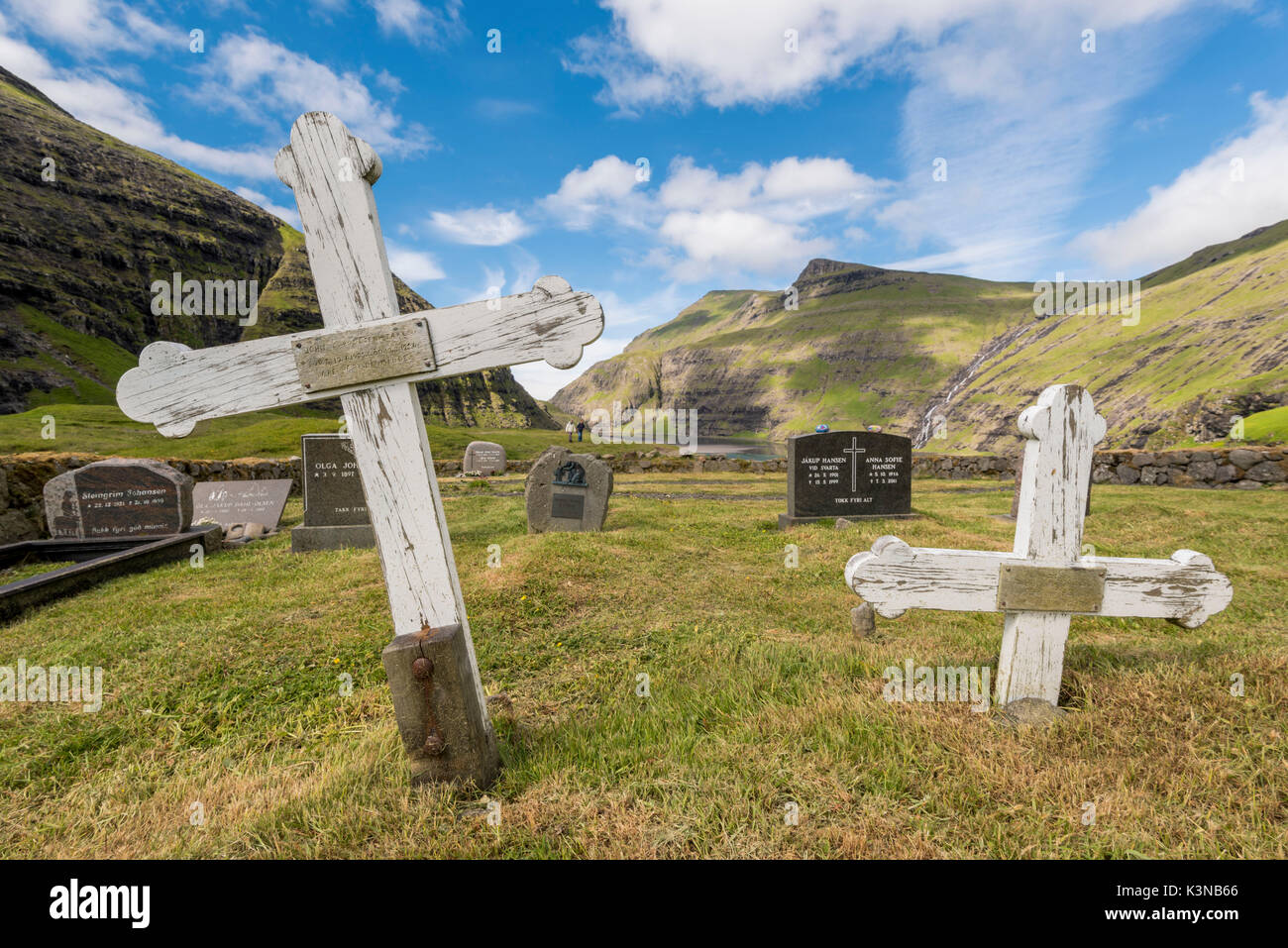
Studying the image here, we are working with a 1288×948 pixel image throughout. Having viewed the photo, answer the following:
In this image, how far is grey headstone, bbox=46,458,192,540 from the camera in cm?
855

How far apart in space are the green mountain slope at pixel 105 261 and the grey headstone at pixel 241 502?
42.7m

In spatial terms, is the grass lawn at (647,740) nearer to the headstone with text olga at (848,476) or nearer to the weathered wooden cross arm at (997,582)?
the weathered wooden cross arm at (997,582)

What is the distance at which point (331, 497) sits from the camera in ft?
30.0

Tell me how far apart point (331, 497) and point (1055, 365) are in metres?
115

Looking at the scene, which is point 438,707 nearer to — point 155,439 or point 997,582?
point 997,582

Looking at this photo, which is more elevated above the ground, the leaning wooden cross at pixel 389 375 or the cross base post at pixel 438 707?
the leaning wooden cross at pixel 389 375

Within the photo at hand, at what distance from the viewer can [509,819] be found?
Result: 208cm

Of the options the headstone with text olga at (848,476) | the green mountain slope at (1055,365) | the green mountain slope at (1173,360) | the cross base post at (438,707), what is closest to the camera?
the cross base post at (438,707)

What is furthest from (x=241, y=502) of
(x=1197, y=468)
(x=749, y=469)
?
(x=1197, y=468)

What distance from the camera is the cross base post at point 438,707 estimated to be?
7.23ft

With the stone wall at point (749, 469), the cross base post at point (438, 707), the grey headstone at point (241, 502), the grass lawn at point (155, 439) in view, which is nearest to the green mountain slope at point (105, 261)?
the grass lawn at point (155, 439)

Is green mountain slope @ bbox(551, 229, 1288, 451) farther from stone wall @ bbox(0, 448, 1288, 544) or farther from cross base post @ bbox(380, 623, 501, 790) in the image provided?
cross base post @ bbox(380, 623, 501, 790)

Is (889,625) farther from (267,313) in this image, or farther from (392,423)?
(267,313)
